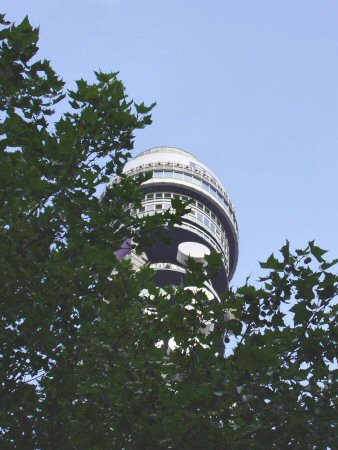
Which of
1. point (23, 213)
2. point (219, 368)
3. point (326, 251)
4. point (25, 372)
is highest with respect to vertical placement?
point (23, 213)

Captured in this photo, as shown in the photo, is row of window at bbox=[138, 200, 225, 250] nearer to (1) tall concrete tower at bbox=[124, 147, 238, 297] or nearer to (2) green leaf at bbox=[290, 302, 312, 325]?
(1) tall concrete tower at bbox=[124, 147, 238, 297]

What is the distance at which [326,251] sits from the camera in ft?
28.7

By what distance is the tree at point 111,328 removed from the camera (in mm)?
8328

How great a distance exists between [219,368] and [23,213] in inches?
144

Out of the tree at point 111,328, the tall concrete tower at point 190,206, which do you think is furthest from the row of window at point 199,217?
the tree at point 111,328

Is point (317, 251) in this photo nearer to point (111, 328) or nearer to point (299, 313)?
point (299, 313)

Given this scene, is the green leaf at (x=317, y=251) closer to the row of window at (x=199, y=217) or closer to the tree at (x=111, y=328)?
the tree at (x=111, y=328)

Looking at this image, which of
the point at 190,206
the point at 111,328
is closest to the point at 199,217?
the point at 190,206

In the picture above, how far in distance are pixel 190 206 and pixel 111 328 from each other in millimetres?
71957

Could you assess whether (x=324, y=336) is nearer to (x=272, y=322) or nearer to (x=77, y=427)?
(x=272, y=322)

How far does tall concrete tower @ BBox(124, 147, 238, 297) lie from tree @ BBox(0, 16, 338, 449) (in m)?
69.5

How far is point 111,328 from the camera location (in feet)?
32.9

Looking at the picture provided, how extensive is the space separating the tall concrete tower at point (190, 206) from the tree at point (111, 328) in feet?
228

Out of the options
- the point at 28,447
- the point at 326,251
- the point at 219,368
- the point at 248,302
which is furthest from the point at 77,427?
the point at 326,251
